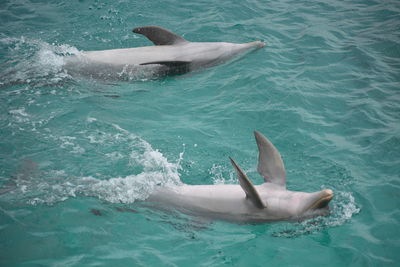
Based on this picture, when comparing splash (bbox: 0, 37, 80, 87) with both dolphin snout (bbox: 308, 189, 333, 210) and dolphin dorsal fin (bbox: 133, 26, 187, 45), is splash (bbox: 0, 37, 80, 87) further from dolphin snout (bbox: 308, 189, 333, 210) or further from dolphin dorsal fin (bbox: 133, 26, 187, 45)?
dolphin snout (bbox: 308, 189, 333, 210)

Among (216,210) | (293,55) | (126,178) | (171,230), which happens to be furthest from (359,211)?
(293,55)

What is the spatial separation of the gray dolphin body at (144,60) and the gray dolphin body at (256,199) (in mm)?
4017

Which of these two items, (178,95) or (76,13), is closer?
(178,95)

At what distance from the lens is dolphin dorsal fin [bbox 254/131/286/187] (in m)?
6.63

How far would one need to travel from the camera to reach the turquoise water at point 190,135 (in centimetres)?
619

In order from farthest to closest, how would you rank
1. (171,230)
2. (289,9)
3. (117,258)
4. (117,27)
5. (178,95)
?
(289,9)
(117,27)
(178,95)
(171,230)
(117,258)

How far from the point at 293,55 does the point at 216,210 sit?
6.49 metres

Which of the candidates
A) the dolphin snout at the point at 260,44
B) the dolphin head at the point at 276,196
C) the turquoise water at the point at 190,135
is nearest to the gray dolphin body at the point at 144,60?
the turquoise water at the point at 190,135

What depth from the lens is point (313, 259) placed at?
6.09m

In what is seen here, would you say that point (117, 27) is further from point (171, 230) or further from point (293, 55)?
point (171, 230)

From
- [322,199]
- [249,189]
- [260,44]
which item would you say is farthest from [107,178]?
[260,44]

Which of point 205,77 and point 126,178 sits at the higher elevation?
point 205,77

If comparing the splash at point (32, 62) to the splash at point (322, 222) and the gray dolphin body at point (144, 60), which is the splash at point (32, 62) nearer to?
the gray dolphin body at point (144, 60)

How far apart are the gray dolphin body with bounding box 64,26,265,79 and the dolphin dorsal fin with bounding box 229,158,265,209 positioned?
15.1 ft
